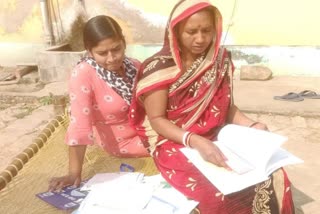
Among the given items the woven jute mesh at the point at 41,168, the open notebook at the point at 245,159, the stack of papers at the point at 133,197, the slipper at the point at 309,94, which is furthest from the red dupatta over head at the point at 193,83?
the slipper at the point at 309,94

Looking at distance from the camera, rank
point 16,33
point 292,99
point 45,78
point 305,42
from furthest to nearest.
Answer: point 16,33 → point 45,78 → point 305,42 → point 292,99

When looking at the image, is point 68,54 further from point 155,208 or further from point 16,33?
point 155,208

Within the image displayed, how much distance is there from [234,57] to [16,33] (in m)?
3.57

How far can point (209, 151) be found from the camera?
6.58 feet

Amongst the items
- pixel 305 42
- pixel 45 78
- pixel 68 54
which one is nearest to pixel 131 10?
pixel 68 54

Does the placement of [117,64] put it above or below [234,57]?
above

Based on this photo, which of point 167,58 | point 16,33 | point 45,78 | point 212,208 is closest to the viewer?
point 212,208

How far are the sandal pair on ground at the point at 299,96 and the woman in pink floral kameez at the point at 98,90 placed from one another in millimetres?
3103

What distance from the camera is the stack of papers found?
2.08 m

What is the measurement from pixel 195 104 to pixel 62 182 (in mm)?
863

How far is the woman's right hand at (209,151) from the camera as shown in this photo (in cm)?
198

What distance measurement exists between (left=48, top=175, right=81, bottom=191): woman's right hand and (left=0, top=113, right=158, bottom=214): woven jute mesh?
0.35ft

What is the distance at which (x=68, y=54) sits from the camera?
6270 mm

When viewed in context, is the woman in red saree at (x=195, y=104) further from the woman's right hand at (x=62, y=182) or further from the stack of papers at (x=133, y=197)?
the woman's right hand at (x=62, y=182)
